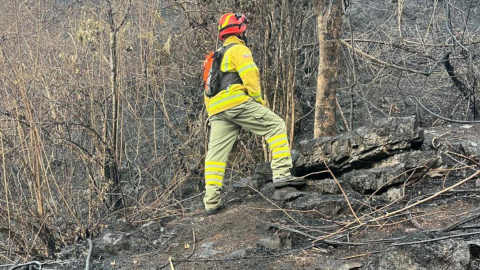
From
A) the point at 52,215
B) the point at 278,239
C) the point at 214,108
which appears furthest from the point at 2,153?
the point at 278,239

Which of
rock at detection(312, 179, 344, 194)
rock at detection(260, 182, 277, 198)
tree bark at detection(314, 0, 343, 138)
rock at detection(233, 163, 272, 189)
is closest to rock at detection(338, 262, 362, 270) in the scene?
rock at detection(312, 179, 344, 194)

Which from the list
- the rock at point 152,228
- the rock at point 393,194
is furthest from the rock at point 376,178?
the rock at point 152,228

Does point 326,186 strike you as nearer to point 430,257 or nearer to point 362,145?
point 362,145

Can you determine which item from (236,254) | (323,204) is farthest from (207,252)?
(323,204)

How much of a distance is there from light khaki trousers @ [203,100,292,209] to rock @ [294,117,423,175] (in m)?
0.46

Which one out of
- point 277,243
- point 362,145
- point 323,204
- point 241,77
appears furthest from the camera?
point 362,145

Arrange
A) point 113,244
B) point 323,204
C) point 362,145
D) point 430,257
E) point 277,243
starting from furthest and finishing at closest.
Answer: point 362,145 → point 113,244 → point 323,204 → point 277,243 → point 430,257

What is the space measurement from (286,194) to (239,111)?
97 cm

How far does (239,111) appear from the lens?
526 centimetres

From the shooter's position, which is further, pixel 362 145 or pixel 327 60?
pixel 327 60

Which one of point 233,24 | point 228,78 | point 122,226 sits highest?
point 233,24

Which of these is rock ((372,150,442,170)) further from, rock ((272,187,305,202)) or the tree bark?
the tree bark

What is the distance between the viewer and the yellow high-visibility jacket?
16.9 feet

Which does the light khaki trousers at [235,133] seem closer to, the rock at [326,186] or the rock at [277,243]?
the rock at [326,186]
